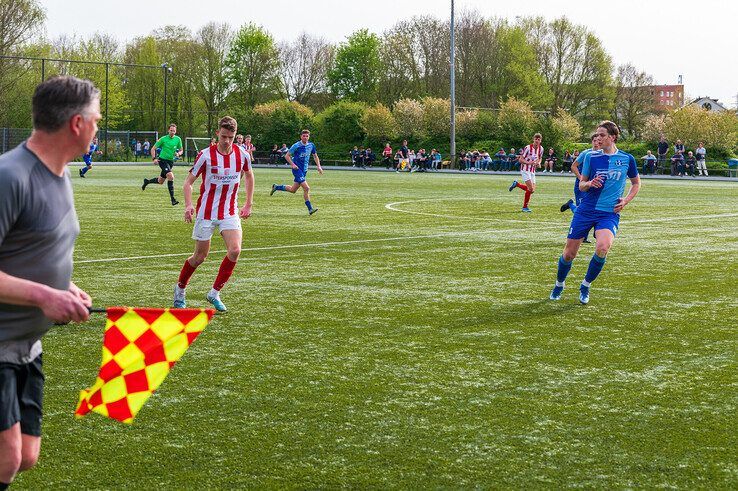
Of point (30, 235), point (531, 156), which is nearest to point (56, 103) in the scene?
point (30, 235)

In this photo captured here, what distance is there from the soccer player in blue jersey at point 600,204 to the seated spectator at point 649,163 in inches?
1728

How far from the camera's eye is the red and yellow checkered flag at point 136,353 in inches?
157

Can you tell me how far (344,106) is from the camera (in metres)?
75.9

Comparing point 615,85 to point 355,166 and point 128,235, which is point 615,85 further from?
point 128,235

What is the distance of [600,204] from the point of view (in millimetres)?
10617

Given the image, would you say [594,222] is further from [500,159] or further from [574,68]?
[574,68]

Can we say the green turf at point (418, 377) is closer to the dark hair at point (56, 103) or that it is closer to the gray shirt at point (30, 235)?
the gray shirt at point (30, 235)

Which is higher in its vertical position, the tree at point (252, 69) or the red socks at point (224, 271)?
the tree at point (252, 69)

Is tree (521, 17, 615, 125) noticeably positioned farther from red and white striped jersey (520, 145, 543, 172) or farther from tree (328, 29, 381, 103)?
red and white striped jersey (520, 145, 543, 172)

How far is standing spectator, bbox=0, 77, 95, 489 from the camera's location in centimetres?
348

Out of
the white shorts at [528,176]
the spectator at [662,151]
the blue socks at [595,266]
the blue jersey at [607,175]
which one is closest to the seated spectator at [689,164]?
the spectator at [662,151]

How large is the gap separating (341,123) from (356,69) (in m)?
16.2

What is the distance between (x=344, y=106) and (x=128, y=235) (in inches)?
2341

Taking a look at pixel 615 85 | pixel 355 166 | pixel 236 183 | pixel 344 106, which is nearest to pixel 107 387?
pixel 236 183
